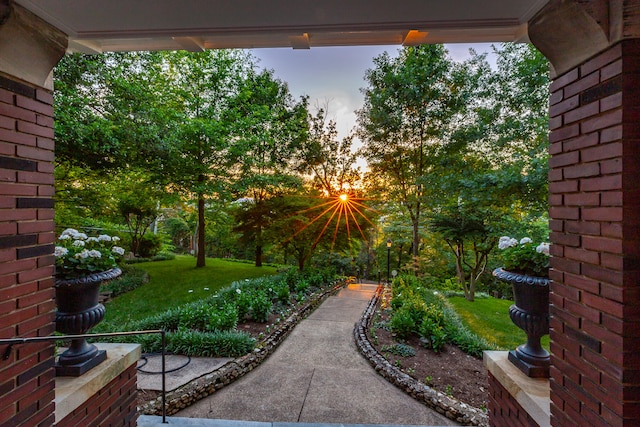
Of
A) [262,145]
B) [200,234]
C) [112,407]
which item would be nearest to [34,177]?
[112,407]

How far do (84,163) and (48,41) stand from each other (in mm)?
6889

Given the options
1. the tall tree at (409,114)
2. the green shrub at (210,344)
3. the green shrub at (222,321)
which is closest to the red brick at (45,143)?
the green shrub at (210,344)

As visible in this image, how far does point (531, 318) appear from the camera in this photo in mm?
2283

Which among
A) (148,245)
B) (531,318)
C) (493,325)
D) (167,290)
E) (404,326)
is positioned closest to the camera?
(531,318)

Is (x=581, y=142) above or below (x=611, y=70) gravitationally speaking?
below

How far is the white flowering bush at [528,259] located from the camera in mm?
2354

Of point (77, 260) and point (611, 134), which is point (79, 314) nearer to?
point (77, 260)

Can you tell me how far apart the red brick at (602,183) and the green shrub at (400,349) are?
365cm

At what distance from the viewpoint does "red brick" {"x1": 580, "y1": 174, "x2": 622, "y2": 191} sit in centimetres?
117

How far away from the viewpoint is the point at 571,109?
1.44m

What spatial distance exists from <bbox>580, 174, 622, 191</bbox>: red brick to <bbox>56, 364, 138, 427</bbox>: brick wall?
10.3 feet

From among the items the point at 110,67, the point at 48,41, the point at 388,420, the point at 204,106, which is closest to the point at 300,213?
the point at 204,106

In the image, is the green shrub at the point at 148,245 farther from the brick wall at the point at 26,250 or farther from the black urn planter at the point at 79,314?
the brick wall at the point at 26,250

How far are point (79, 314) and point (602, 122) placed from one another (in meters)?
3.66
